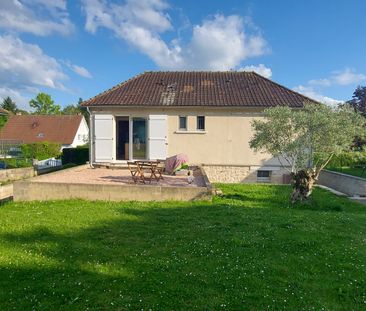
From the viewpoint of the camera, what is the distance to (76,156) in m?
22.2

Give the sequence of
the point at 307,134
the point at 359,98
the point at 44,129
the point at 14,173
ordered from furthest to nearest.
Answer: the point at 44,129 → the point at 359,98 → the point at 14,173 → the point at 307,134

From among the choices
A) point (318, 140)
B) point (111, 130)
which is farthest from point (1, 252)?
point (111, 130)

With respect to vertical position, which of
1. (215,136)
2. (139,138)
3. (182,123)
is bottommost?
(139,138)

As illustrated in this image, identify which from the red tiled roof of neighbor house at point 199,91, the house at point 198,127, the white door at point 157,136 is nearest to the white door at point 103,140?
the house at point 198,127

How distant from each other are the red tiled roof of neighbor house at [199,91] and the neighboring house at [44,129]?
2606 cm

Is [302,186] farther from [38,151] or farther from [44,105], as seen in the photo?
[44,105]

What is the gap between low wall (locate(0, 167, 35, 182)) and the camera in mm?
15258

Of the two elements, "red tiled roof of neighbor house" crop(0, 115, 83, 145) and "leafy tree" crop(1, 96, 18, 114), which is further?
"leafy tree" crop(1, 96, 18, 114)

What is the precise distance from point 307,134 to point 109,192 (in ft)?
20.6

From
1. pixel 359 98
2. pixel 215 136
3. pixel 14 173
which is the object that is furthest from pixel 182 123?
pixel 359 98

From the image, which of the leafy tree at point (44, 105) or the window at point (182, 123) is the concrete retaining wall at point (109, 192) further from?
the leafy tree at point (44, 105)

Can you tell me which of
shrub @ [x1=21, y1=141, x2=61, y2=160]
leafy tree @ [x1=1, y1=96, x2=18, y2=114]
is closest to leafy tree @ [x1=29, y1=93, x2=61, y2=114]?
leafy tree @ [x1=1, y1=96, x2=18, y2=114]

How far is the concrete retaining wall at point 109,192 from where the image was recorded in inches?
364

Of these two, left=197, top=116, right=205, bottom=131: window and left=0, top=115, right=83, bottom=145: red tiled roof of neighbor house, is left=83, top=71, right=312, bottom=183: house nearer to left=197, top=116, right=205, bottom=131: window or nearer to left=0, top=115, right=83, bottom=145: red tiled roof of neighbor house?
left=197, top=116, right=205, bottom=131: window
